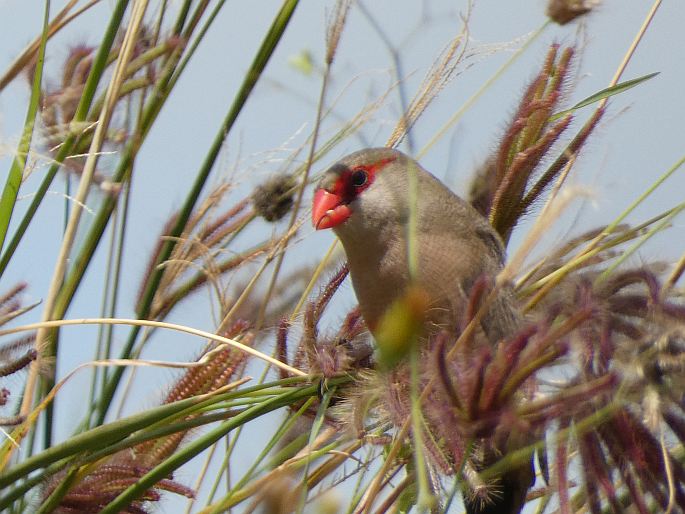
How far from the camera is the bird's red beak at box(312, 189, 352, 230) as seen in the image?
2.82 metres

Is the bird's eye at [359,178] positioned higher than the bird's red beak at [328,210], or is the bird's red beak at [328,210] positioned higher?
the bird's eye at [359,178]

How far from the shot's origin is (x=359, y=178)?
3027 millimetres

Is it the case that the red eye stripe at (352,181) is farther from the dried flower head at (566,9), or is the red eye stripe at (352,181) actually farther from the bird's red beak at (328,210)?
the dried flower head at (566,9)

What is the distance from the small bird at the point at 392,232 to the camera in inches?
109

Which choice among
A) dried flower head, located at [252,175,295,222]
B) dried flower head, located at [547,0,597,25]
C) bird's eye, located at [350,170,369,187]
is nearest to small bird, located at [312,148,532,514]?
bird's eye, located at [350,170,369,187]

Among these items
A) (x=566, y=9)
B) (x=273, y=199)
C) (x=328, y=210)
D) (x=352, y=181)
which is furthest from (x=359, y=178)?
(x=566, y=9)

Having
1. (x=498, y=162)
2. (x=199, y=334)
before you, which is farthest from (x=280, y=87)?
(x=199, y=334)

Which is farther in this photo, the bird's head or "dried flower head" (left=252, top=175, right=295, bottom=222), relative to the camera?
the bird's head

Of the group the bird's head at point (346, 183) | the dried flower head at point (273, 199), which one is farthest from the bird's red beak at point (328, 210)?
the dried flower head at point (273, 199)

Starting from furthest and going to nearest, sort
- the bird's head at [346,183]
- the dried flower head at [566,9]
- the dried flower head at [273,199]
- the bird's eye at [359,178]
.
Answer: the bird's eye at [359,178] < the bird's head at [346,183] < the dried flower head at [273,199] < the dried flower head at [566,9]

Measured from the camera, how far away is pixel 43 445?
2197mm

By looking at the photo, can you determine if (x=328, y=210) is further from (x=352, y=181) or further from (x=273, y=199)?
(x=273, y=199)

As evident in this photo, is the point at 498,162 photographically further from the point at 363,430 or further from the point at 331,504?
the point at 331,504

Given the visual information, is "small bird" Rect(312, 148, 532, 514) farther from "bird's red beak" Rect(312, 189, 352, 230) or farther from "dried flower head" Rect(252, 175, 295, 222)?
"dried flower head" Rect(252, 175, 295, 222)
